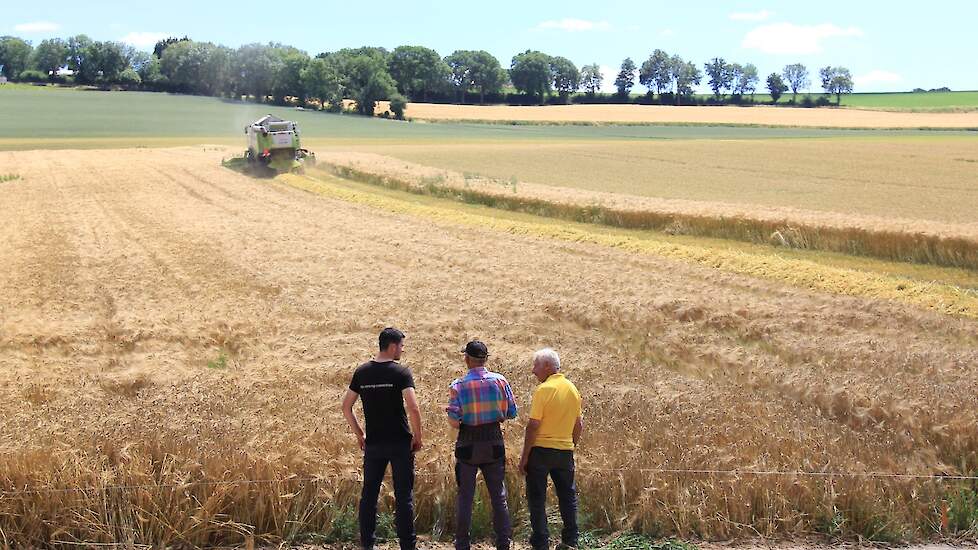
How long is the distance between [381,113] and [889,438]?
4619 inches

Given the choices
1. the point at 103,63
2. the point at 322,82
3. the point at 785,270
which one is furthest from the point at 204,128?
the point at 785,270

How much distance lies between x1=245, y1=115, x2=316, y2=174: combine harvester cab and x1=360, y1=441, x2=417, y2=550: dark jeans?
38.2m

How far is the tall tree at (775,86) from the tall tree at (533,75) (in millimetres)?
49491

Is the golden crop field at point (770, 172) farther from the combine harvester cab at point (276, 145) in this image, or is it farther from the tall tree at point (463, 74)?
the tall tree at point (463, 74)

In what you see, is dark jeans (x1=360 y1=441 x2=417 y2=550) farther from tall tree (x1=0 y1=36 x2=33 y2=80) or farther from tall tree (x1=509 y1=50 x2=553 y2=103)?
tall tree (x1=0 y1=36 x2=33 y2=80)

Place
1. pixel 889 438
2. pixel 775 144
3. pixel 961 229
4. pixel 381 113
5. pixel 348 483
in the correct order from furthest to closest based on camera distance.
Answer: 1. pixel 381 113
2. pixel 775 144
3. pixel 961 229
4. pixel 889 438
5. pixel 348 483

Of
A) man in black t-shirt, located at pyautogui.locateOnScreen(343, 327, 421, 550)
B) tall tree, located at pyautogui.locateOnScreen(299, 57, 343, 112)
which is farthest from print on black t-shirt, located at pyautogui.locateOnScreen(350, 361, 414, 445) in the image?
tall tree, located at pyautogui.locateOnScreen(299, 57, 343, 112)

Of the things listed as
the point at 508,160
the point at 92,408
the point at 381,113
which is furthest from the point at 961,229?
the point at 381,113

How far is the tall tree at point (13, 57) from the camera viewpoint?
6043 inches

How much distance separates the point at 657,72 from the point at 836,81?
130 ft

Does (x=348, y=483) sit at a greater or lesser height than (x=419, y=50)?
lesser

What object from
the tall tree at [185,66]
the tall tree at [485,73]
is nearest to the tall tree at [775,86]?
the tall tree at [485,73]

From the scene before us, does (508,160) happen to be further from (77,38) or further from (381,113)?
(77,38)

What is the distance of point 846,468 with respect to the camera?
27.8 ft
